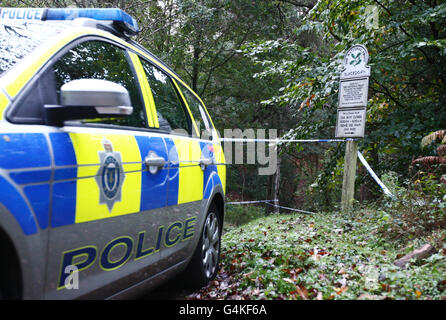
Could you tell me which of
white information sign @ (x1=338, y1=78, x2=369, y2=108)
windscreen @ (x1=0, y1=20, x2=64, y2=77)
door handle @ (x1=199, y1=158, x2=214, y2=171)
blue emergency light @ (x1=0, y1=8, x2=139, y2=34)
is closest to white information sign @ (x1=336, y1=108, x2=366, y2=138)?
white information sign @ (x1=338, y1=78, x2=369, y2=108)

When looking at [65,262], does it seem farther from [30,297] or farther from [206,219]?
[206,219]

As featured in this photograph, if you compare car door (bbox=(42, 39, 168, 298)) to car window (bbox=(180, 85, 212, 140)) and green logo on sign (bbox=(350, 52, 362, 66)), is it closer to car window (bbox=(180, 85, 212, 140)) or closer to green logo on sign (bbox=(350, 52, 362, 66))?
car window (bbox=(180, 85, 212, 140))

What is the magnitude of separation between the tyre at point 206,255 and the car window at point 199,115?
74cm

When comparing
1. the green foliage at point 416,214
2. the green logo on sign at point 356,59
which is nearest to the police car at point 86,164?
the green foliage at point 416,214

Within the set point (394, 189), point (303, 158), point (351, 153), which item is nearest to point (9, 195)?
point (394, 189)

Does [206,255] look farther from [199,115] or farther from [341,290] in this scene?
[199,115]

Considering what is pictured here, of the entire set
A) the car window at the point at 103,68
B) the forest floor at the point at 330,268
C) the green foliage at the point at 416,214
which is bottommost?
the forest floor at the point at 330,268

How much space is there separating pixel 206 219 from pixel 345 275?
4.25ft

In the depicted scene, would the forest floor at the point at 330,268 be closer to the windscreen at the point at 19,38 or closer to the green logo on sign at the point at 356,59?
the windscreen at the point at 19,38

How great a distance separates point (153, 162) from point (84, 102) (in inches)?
34.2

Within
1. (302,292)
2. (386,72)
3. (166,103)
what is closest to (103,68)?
(166,103)

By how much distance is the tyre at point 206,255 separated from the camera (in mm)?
3684

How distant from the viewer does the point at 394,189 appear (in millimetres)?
5582

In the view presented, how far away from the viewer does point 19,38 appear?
2.22m
